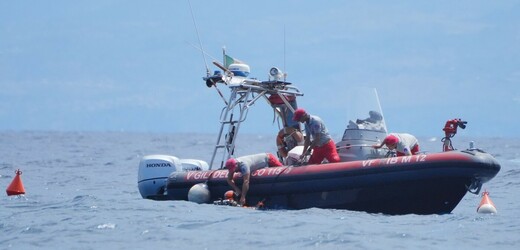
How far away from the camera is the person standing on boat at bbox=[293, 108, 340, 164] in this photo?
1437cm

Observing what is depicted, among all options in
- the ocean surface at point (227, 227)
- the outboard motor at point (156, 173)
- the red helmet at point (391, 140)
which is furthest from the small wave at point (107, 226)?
the red helmet at point (391, 140)

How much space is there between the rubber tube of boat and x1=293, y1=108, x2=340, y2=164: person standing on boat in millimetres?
1599

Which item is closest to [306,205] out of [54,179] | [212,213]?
[212,213]

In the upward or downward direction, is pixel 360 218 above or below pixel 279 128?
below

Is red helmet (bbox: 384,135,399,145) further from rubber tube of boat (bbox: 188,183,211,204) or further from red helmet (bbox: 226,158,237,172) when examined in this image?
rubber tube of boat (bbox: 188,183,211,204)

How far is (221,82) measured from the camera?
16.1 metres

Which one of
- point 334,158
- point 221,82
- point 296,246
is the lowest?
point 296,246

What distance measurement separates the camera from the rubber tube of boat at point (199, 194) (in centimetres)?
1497

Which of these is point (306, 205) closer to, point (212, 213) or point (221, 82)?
point (212, 213)

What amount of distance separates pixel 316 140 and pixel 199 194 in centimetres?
196

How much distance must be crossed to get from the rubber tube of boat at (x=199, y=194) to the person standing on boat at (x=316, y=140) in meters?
1.60

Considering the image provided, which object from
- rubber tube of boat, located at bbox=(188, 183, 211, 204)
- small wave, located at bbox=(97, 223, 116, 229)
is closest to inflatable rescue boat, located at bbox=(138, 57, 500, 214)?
rubber tube of boat, located at bbox=(188, 183, 211, 204)

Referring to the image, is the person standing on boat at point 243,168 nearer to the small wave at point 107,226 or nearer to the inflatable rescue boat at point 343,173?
the inflatable rescue boat at point 343,173

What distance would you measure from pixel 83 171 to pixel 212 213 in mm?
14992
